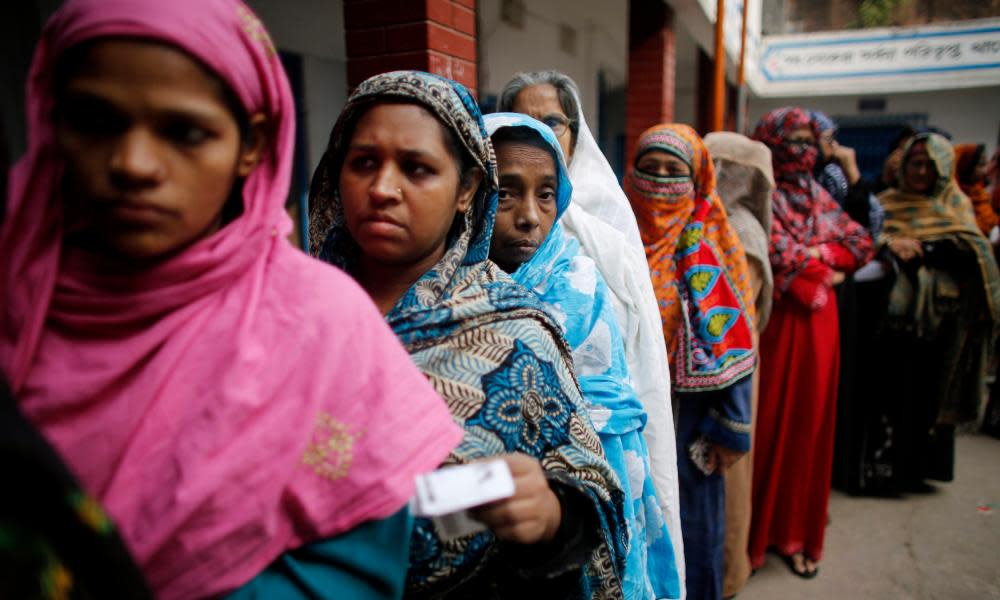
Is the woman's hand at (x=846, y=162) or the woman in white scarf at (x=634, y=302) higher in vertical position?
the woman's hand at (x=846, y=162)

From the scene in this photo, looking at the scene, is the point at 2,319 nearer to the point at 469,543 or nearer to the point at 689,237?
the point at 469,543

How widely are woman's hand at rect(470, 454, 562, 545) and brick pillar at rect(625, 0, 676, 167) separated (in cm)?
585

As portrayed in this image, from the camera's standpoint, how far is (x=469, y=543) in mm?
1051

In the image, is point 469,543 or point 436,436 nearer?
point 436,436

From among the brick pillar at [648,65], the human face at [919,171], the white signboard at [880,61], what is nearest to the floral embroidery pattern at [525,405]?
the human face at [919,171]

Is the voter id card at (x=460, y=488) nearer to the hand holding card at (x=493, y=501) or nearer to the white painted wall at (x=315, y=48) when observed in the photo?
the hand holding card at (x=493, y=501)

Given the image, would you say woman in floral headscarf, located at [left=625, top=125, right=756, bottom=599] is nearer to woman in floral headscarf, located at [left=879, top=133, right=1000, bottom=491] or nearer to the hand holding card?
the hand holding card

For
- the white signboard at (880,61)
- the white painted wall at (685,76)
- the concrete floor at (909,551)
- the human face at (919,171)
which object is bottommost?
the concrete floor at (909,551)

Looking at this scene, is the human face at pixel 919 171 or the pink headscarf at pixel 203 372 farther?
the human face at pixel 919 171

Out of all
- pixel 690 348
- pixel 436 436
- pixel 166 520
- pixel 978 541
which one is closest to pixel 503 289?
pixel 436 436

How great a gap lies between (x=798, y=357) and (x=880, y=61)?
14416 millimetres

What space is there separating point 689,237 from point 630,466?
1.19 metres

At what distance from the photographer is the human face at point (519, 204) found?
1753 mm

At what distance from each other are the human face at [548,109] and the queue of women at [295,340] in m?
0.02
